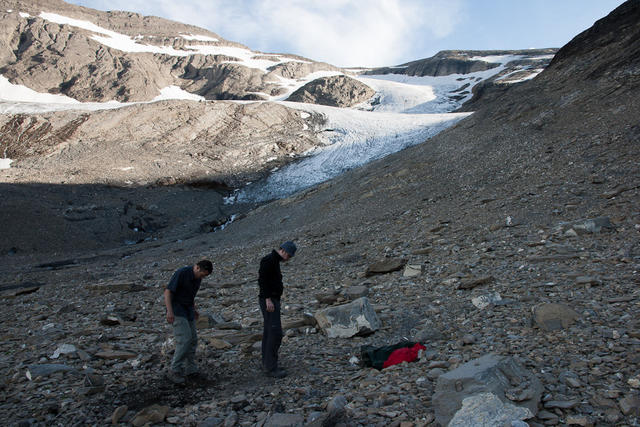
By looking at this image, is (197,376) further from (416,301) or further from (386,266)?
(386,266)

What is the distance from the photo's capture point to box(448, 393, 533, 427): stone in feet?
9.40

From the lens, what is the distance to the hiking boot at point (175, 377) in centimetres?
447

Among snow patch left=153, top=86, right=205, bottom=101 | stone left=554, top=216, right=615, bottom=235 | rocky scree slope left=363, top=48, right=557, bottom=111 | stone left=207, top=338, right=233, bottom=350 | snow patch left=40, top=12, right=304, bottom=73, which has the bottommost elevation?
stone left=207, top=338, right=233, bottom=350

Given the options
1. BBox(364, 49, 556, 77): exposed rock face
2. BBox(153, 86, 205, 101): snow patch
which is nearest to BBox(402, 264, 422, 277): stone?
BBox(153, 86, 205, 101): snow patch

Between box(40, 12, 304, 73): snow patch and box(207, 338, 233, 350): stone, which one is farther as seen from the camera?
box(40, 12, 304, 73): snow patch

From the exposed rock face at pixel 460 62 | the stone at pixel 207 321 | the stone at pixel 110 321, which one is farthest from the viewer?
the exposed rock face at pixel 460 62

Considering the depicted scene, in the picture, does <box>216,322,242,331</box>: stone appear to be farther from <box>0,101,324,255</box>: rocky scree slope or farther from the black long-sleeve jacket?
<box>0,101,324,255</box>: rocky scree slope

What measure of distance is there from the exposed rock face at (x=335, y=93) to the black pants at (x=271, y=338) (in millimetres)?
74987

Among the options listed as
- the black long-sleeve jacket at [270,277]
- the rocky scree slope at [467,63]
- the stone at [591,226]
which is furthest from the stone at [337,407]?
the rocky scree slope at [467,63]

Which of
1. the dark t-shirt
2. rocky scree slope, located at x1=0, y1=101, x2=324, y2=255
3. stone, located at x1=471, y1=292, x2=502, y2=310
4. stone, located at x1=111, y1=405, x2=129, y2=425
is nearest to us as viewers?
stone, located at x1=111, y1=405, x2=129, y2=425

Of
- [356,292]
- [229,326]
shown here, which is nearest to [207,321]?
[229,326]

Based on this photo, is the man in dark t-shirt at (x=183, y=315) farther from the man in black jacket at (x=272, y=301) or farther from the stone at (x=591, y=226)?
the stone at (x=591, y=226)

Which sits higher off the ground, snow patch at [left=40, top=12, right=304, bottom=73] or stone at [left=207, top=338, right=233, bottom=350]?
snow patch at [left=40, top=12, right=304, bottom=73]

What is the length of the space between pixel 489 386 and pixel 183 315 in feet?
11.0
